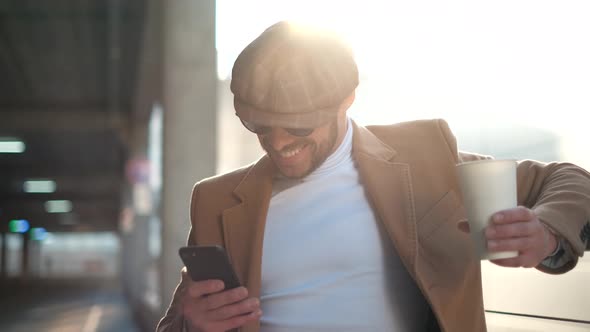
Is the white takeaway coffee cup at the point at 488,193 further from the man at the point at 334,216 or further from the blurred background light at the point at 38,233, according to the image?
the blurred background light at the point at 38,233

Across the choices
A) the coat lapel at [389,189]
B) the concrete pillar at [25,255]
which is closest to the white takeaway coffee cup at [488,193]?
the coat lapel at [389,189]

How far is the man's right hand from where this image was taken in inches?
59.4

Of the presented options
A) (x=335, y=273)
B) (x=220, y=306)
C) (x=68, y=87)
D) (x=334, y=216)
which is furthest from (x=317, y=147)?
(x=68, y=87)

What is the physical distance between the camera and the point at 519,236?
127 cm

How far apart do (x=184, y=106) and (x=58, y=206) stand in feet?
121

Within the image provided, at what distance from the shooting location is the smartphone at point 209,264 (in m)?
1.47

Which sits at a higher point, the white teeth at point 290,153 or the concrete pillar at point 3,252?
the white teeth at point 290,153

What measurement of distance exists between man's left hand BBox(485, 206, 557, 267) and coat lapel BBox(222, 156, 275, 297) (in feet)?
2.06

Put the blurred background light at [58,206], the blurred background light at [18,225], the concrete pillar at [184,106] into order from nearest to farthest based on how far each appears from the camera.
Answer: the concrete pillar at [184,106] < the blurred background light at [58,206] < the blurred background light at [18,225]

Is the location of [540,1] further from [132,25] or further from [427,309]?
[132,25]

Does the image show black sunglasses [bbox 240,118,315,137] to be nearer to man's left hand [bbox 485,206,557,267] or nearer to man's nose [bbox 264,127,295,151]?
man's nose [bbox 264,127,295,151]

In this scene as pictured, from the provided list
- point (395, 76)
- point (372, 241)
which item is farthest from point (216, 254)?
point (395, 76)

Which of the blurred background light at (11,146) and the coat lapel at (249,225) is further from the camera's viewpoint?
the blurred background light at (11,146)

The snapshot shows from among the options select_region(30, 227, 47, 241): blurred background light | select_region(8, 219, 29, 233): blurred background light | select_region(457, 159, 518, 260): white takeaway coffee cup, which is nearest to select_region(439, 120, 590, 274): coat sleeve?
select_region(457, 159, 518, 260): white takeaway coffee cup
